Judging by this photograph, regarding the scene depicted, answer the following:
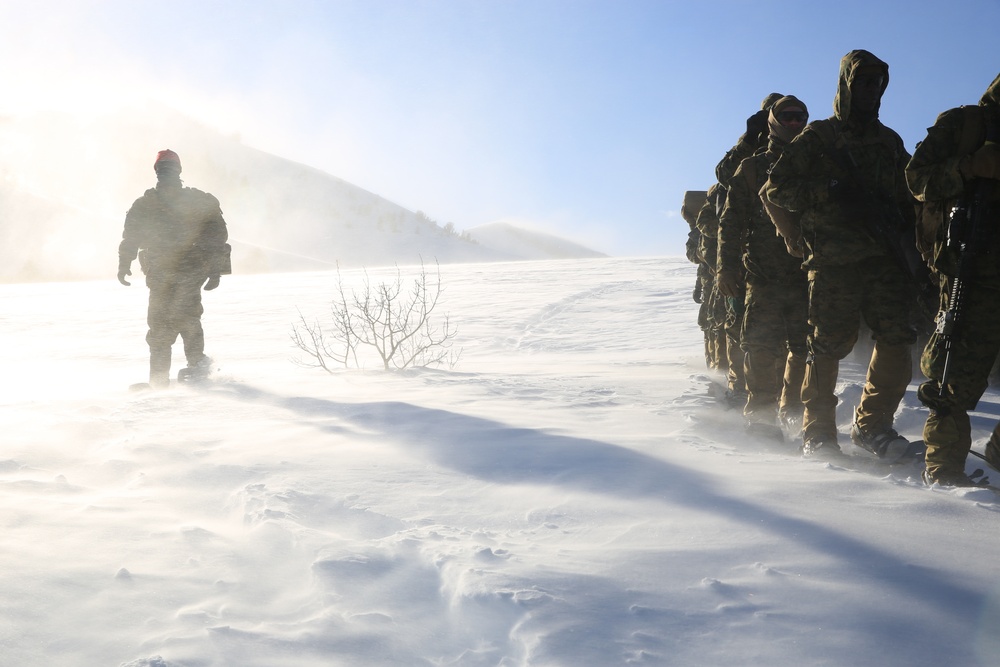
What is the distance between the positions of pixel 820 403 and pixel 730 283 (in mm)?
1153

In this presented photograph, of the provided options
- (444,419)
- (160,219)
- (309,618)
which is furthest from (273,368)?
(309,618)

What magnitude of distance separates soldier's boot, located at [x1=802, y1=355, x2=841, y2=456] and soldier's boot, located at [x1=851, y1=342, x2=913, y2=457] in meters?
0.16

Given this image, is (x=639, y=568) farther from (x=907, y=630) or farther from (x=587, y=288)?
(x=587, y=288)

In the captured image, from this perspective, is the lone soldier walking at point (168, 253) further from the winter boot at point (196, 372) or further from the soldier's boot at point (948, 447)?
the soldier's boot at point (948, 447)

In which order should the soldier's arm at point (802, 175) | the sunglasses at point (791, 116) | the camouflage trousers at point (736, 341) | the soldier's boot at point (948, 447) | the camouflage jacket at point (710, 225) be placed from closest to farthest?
the soldier's boot at point (948, 447) < the soldier's arm at point (802, 175) < the sunglasses at point (791, 116) < the camouflage trousers at point (736, 341) < the camouflage jacket at point (710, 225)

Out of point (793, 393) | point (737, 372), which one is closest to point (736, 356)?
point (737, 372)

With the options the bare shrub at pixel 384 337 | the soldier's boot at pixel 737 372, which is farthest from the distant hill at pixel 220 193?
the soldier's boot at pixel 737 372

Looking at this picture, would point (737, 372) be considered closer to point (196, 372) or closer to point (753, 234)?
point (753, 234)

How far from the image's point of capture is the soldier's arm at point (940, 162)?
275cm

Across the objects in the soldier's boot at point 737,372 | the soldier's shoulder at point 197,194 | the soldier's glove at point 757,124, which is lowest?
the soldier's boot at point 737,372

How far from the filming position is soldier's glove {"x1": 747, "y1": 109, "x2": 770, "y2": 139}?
4.90 m

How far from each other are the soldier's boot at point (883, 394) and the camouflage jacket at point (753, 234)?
0.90m

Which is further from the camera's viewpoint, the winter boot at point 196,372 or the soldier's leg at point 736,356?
the winter boot at point 196,372

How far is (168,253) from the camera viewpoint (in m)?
6.30
